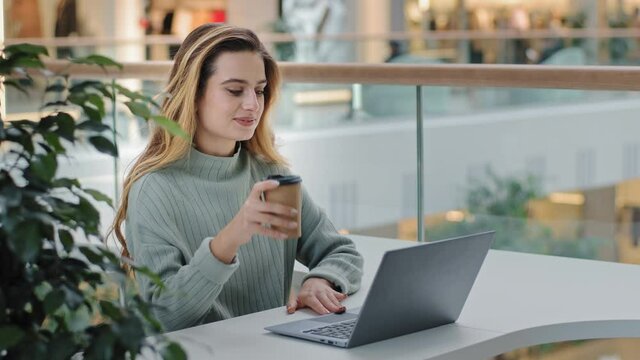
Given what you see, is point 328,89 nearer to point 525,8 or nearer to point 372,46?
point 372,46

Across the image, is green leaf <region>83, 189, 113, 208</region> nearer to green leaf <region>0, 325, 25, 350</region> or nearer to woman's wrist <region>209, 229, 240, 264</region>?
green leaf <region>0, 325, 25, 350</region>

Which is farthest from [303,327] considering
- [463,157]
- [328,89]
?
[463,157]

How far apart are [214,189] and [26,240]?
1248 mm

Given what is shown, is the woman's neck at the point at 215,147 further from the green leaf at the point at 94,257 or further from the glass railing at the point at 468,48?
the glass railing at the point at 468,48

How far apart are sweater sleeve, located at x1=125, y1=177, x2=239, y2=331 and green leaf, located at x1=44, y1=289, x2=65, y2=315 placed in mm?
742

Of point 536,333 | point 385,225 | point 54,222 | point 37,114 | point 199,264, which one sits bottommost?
point 385,225

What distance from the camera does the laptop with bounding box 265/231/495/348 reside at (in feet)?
5.83

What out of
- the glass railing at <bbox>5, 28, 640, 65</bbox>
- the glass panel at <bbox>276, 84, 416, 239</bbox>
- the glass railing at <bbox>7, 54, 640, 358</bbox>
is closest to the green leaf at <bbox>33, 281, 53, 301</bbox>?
the glass railing at <bbox>7, 54, 640, 358</bbox>

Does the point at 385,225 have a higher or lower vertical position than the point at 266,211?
lower

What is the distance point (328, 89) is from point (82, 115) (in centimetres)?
450

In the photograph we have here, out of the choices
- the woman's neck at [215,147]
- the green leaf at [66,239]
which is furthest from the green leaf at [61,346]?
the woman's neck at [215,147]

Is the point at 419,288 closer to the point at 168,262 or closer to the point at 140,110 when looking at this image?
the point at 168,262

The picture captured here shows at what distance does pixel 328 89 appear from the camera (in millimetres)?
5773

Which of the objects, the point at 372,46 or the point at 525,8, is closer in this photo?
the point at 372,46
